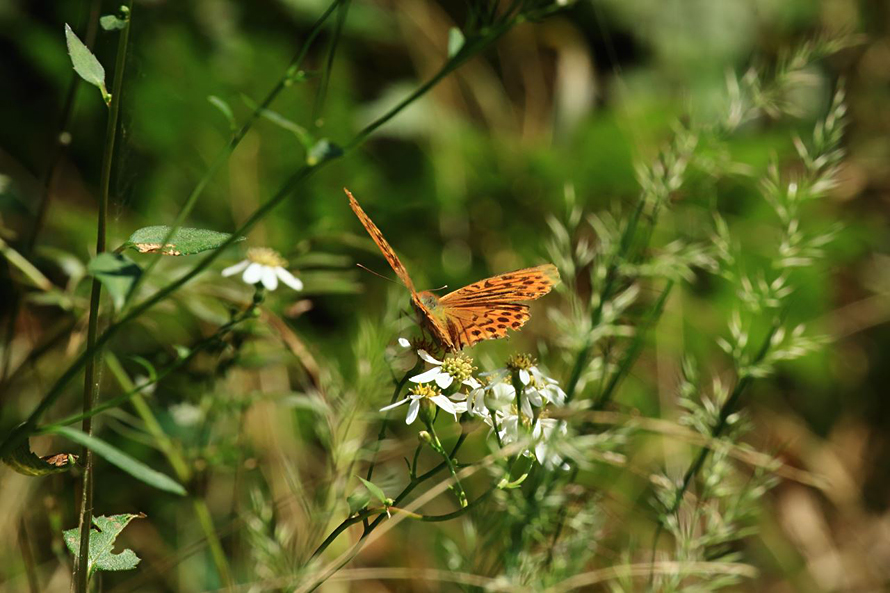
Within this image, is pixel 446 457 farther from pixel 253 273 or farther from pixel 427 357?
pixel 253 273

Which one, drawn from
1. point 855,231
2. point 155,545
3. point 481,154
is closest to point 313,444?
point 155,545

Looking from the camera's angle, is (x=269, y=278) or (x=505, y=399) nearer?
(x=505, y=399)

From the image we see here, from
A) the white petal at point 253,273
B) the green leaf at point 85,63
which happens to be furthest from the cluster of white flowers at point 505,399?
the green leaf at point 85,63

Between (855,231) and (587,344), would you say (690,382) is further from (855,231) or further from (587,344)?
(855,231)

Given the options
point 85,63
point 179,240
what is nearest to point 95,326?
point 179,240

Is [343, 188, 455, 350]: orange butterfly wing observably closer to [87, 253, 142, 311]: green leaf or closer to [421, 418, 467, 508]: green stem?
[421, 418, 467, 508]: green stem

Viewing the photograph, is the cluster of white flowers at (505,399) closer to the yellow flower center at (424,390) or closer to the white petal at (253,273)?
the yellow flower center at (424,390)
